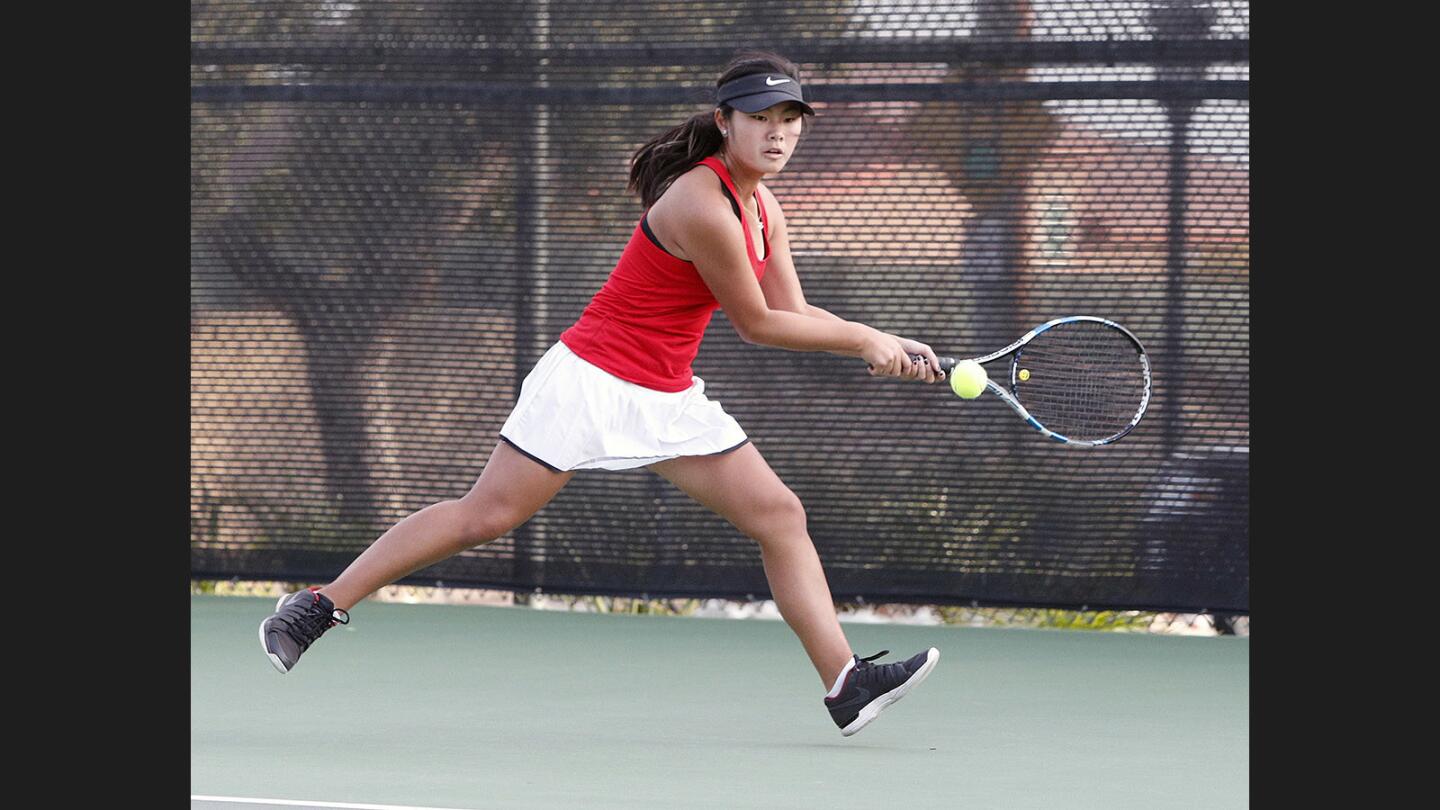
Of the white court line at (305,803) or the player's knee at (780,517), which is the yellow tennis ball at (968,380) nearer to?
the player's knee at (780,517)

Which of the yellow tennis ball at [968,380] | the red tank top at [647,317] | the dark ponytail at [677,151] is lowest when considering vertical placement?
the yellow tennis ball at [968,380]

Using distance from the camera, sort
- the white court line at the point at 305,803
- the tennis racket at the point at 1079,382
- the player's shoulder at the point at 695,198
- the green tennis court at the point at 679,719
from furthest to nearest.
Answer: the tennis racket at the point at 1079,382
the player's shoulder at the point at 695,198
the green tennis court at the point at 679,719
the white court line at the point at 305,803

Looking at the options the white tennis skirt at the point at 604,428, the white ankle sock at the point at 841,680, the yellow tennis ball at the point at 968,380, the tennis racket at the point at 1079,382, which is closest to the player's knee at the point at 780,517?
the white tennis skirt at the point at 604,428

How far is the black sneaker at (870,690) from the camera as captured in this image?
13.8ft

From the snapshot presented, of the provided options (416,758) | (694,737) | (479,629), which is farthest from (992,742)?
(479,629)

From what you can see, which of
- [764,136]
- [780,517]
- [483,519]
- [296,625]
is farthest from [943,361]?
[296,625]

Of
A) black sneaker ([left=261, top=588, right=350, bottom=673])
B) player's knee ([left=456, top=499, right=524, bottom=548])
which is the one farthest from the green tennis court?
player's knee ([left=456, top=499, right=524, bottom=548])

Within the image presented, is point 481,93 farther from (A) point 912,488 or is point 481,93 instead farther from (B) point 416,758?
(B) point 416,758

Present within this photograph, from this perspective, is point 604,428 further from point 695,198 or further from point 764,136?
point 764,136

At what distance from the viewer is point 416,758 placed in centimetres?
407

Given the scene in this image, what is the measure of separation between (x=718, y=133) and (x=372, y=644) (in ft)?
6.58

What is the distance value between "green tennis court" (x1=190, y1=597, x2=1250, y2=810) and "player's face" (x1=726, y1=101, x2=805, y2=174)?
1.12m

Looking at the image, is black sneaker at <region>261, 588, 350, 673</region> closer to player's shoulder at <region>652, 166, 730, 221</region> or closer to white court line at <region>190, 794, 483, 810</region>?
white court line at <region>190, 794, 483, 810</region>

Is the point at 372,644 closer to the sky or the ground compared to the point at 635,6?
closer to the ground
